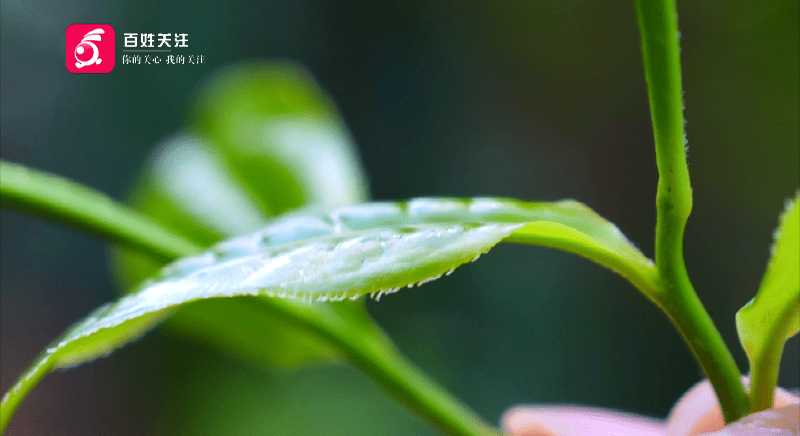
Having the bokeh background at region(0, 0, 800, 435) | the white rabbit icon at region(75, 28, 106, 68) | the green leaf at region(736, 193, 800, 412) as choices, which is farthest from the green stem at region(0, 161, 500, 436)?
the bokeh background at region(0, 0, 800, 435)

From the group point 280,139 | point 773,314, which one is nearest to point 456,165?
point 280,139

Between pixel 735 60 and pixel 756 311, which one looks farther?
pixel 735 60

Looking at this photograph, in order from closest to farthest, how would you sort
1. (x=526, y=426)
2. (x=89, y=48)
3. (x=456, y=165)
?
(x=526, y=426) → (x=89, y=48) → (x=456, y=165)

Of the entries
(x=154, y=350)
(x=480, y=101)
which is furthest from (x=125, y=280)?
(x=480, y=101)

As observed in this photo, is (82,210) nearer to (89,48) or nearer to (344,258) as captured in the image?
(344,258)

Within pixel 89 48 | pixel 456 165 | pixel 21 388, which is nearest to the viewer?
pixel 21 388

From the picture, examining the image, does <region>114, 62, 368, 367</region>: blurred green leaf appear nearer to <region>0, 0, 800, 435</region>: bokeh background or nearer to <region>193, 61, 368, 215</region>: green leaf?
<region>193, 61, 368, 215</region>: green leaf

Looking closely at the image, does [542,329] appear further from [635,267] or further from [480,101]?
[635,267]
